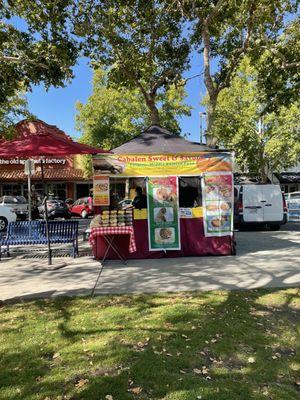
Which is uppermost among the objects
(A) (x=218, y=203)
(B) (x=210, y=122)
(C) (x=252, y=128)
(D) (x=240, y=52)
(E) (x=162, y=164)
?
(D) (x=240, y=52)

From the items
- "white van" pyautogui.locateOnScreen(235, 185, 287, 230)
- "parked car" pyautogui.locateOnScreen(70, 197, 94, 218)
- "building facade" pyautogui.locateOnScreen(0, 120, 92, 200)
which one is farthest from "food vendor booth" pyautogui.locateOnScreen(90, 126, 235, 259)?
"building facade" pyautogui.locateOnScreen(0, 120, 92, 200)

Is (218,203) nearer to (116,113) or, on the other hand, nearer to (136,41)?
(136,41)

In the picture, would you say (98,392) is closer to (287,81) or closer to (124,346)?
(124,346)

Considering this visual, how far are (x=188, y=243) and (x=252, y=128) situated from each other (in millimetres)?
19324

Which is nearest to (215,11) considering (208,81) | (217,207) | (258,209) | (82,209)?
(208,81)

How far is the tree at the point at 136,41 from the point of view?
14125mm

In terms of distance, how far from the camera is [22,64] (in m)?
12.2

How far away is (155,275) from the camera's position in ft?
26.9

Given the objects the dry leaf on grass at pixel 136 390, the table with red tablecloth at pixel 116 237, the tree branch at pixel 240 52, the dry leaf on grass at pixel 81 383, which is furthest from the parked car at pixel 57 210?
the dry leaf on grass at pixel 136 390

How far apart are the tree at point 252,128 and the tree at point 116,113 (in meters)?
3.35

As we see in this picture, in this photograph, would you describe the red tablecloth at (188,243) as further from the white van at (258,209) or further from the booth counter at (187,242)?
the white van at (258,209)

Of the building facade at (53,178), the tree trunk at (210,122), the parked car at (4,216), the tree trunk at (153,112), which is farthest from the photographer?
the building facade at (53,178)

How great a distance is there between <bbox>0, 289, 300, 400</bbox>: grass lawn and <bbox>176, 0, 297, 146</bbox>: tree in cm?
982

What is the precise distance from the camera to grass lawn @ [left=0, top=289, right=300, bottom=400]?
150 inches
